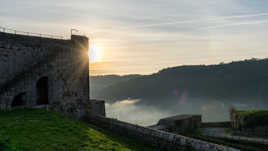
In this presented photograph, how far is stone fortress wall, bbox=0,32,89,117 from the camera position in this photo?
19766mm

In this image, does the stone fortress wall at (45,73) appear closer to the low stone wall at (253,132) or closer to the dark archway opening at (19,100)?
the dark archway opening at (19,100)

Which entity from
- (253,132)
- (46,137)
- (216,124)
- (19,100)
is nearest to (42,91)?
(19,100)

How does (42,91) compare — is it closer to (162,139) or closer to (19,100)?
(19,100)

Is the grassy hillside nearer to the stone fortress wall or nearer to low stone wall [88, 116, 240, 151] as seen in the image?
low stone wall [88, 116, 240, 151]

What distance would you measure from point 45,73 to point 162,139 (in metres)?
12.5

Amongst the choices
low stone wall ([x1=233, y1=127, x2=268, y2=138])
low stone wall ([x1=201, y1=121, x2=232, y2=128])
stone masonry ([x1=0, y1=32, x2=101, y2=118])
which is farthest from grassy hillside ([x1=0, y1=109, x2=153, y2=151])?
Answer: low stone wall ([x1=201, y1=121, x2=232, y2=128])

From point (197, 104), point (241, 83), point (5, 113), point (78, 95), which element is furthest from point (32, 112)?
point (241, 83)

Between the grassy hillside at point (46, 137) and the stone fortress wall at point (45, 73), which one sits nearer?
the grassy hillside at point (46, 137)

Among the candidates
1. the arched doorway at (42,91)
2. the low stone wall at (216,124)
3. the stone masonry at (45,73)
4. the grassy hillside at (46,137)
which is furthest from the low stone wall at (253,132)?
the arched doorway at (42,91)

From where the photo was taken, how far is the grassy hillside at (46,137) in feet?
33.8

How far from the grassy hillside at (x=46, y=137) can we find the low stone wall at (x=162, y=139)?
0.72 meters

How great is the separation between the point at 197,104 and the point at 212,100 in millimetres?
12680

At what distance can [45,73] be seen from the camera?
21.3m

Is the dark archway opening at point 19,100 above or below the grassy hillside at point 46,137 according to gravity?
above
